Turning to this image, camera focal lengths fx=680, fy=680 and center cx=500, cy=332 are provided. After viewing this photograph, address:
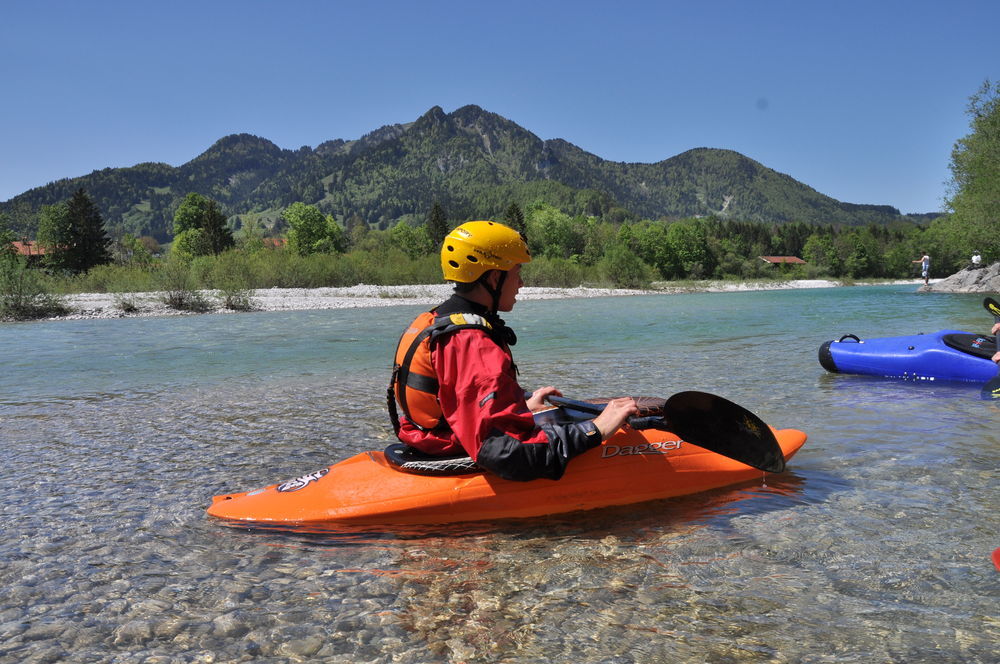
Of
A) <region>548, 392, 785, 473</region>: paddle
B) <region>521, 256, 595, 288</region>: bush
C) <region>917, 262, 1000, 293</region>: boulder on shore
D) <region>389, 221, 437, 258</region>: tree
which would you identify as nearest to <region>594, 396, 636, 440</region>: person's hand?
<region>548, 392, 785, 473</region>: paddle

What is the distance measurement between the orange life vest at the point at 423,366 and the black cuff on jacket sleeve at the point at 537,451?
1.71 ft

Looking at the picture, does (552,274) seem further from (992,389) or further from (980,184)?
(992,389)

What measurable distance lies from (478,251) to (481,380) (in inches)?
31.1

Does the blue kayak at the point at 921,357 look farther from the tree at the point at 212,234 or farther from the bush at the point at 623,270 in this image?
the tree at the point at 212,234

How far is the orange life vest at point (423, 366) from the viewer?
3840 mm

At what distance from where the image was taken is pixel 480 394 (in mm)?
3705

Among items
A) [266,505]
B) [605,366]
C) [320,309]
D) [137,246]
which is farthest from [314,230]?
[266,505]

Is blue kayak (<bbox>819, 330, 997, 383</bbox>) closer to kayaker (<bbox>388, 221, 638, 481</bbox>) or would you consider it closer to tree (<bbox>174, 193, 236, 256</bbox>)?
kayaker (<bbox>388, 221, 638, 481</bbox>)

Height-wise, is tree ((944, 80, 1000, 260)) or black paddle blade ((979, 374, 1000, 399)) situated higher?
tree ((944, 80, 1000, 260))

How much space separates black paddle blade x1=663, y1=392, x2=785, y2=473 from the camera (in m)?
4.90

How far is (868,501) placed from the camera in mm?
4883

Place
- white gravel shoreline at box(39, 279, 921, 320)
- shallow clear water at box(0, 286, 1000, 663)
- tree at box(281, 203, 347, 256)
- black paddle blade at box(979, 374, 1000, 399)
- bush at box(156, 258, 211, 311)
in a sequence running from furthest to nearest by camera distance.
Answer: tree at box(281, 203, 347, 256), bush at box(156, 258, 211, 311), white gravel shoreline at box(39, 279, 921, 320), black paddle blade at box(979, 374, 1000, 399), shallow clear water at box(0, 286, 1000, 663)

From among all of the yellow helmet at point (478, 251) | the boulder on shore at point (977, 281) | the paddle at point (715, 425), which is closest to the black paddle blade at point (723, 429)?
the paddle at point (715, 425)

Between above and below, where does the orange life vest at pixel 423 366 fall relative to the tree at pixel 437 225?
below
